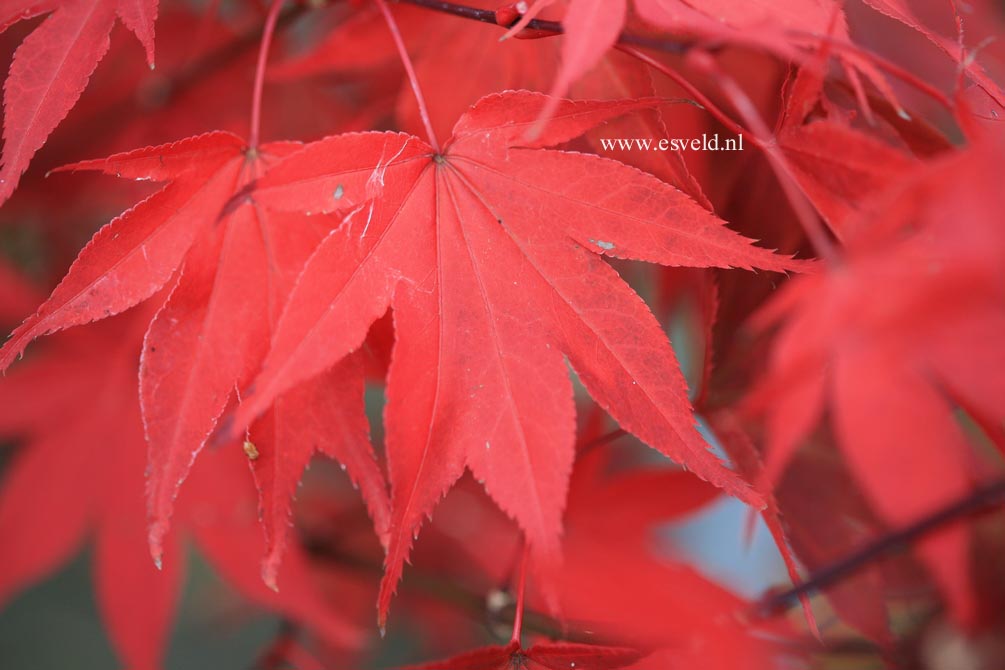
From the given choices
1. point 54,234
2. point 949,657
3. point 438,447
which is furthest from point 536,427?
point 54,234

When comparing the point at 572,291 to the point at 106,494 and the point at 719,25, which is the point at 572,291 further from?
the point at 106,494

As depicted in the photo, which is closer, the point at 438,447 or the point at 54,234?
the point at 438,447

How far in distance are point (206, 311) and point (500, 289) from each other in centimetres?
18

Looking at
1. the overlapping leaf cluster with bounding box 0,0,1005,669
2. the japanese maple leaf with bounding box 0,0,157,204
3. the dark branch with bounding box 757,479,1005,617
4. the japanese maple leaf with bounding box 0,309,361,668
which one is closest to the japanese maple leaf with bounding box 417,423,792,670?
the overlapping leaf cluster with bounding box 0,0,1005,669

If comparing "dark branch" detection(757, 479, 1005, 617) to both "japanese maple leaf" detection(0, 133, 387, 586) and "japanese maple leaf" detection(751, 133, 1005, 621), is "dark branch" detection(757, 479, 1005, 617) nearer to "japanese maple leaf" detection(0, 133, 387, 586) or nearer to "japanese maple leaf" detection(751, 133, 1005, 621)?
"japanese maple leaf" detection(751, 133, 1005, 621)

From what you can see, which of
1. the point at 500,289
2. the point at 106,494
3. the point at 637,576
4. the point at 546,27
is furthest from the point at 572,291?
the point at 106,494

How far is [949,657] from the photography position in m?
0.66

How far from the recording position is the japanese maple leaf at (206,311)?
1.36 ft

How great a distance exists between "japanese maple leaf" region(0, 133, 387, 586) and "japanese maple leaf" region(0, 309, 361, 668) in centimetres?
33

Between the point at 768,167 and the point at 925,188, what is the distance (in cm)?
32

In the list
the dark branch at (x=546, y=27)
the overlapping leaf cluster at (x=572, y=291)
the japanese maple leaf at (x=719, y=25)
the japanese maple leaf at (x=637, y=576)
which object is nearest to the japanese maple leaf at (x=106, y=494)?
the overlapping leaf cluster at (x=572, y=291)

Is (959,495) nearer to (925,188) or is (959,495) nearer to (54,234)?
(925,188)

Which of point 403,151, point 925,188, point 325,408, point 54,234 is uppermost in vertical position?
point 925,188

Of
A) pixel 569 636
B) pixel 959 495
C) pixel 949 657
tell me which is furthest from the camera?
pixel 949 657
